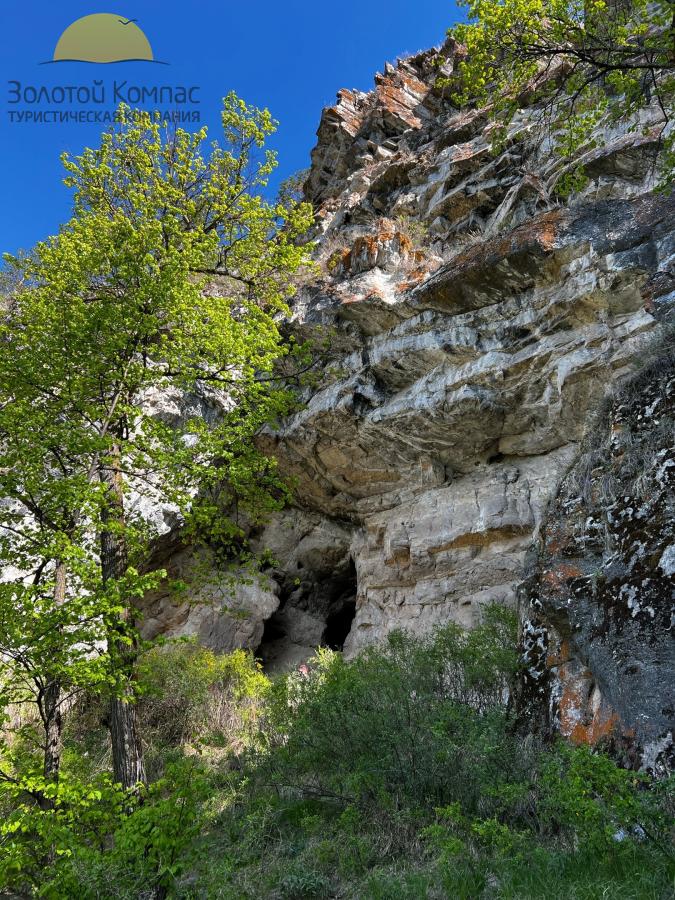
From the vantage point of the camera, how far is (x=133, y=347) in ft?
23.1

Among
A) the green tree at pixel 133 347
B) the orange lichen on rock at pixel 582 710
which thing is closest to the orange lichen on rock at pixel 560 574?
the orange lichen on rock at pixel 582 710

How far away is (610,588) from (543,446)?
8.35 m

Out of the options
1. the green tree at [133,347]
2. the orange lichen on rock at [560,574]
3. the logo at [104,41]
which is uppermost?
the logo at [104,41]

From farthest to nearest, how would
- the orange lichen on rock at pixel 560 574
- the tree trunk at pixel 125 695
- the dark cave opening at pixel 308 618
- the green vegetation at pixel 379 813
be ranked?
the dark cave opening at pixel 308 618 → the tree trunk at pixel 125 695 → the orange lichen on rock at pixel 560 574 → the green vegetation at pixel 379 813

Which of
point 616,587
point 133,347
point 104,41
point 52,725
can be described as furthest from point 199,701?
point 104,41

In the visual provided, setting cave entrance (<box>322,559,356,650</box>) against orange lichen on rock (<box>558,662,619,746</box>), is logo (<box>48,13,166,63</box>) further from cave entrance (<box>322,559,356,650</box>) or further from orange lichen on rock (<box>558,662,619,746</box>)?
cave entrance (<box>322,559,356,650</box>)

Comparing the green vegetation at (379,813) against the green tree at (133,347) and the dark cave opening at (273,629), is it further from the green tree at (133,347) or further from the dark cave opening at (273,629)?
the dark cave opening at (273,629)

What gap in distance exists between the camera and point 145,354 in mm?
7160

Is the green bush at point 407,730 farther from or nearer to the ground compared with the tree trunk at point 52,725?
nearer to the ground

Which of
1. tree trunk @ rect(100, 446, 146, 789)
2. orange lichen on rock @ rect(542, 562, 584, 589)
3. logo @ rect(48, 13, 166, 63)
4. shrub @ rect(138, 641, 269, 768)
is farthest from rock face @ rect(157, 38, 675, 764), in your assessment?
logo @ rect(48, 13, 166, 63)

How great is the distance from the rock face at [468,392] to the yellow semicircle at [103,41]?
6.00m

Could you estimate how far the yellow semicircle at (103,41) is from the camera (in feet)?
34.1

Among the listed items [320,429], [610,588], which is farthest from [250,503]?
[320,429]

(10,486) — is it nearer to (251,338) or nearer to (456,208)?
(251,338)
